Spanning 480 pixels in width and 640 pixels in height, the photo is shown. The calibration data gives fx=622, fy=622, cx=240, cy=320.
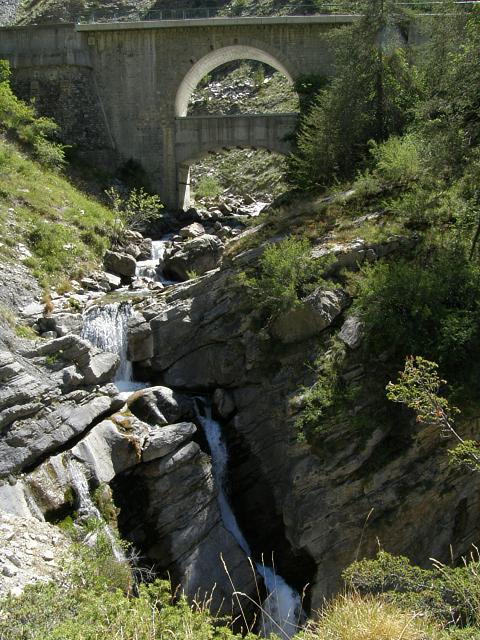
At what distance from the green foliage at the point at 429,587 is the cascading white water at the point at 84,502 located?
472 cm

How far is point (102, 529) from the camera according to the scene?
36.5 feet

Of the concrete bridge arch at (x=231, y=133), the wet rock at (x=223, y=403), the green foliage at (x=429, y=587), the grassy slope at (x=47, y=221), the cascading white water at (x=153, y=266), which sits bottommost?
the wet rock at (x=223, y=403)

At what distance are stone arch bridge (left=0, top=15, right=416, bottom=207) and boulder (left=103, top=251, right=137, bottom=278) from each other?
359 inches

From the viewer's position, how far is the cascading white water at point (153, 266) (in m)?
22.3

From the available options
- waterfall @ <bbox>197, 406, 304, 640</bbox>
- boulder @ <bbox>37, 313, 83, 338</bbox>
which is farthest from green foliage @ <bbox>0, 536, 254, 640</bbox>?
boulder @ <bbox>37, 313, 83, 338</bbox>

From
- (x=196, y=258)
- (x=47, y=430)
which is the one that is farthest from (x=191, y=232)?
(x=47, y=430)

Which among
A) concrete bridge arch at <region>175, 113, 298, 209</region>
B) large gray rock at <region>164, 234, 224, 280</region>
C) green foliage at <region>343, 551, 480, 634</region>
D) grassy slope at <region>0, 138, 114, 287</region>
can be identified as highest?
concrete bridge arch at <region>175, 113, 298, 209</region>

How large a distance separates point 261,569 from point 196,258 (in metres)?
11.5

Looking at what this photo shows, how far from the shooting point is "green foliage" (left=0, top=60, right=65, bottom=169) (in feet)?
88.9

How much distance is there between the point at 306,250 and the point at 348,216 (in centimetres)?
233

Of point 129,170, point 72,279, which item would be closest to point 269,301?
point 72,279

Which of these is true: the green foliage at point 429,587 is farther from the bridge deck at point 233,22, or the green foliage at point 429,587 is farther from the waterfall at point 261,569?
the bridge deck at point 233,22

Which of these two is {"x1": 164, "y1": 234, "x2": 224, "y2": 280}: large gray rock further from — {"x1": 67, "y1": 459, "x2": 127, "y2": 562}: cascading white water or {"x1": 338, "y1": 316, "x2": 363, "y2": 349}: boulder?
{"x1": 67, "y1": 459, "x2": 127, "y2": 562}: cascading white water

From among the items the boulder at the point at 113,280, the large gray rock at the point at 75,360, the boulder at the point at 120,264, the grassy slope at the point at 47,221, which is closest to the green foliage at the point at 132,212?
the grassy slope at the point at 47,221
